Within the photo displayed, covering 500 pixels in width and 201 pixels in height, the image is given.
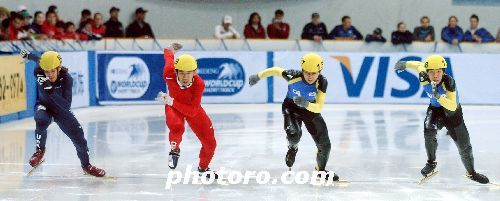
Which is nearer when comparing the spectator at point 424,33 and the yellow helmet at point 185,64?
the yellow helmet at point 185,64

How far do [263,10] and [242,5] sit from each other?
59 cm

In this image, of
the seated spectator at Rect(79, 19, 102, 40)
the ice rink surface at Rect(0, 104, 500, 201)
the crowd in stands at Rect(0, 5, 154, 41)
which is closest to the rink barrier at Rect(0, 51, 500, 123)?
the crowd in stands at Rect(0, 5, 154, 41)

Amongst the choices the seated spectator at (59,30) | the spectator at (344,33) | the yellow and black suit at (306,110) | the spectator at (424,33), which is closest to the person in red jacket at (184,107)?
the yellow and black suit at (306,110)

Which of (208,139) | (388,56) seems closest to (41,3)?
(388,56)

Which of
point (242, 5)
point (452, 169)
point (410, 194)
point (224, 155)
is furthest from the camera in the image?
point (242, 5)

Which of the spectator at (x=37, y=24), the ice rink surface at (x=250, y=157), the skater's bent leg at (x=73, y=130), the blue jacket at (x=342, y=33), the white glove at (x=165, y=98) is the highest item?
the spectator at (x=37, y=24)

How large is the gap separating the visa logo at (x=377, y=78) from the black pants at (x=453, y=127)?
36.5 ft

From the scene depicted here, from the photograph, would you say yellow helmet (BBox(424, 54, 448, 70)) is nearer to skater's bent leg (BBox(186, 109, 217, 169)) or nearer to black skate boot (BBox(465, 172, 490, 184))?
black skate boot (BBox(465, 172, 490, 184))

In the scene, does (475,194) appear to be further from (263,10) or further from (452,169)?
(263,10)

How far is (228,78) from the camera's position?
838 inches

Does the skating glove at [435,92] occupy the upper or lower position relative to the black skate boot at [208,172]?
upper

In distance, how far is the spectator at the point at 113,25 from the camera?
21523 mm

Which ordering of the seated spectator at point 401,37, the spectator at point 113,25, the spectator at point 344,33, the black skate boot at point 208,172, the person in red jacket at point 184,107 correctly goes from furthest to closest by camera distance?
the spectator at point 344,33
the spectator at point 113,25
the seated spectator at point 401,37
the black skate boot at point 208,172
the person in red jacket at point 184,107

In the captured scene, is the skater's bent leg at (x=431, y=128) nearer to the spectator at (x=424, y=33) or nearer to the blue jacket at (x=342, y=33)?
the blue jacket at (x=342, y=33)
